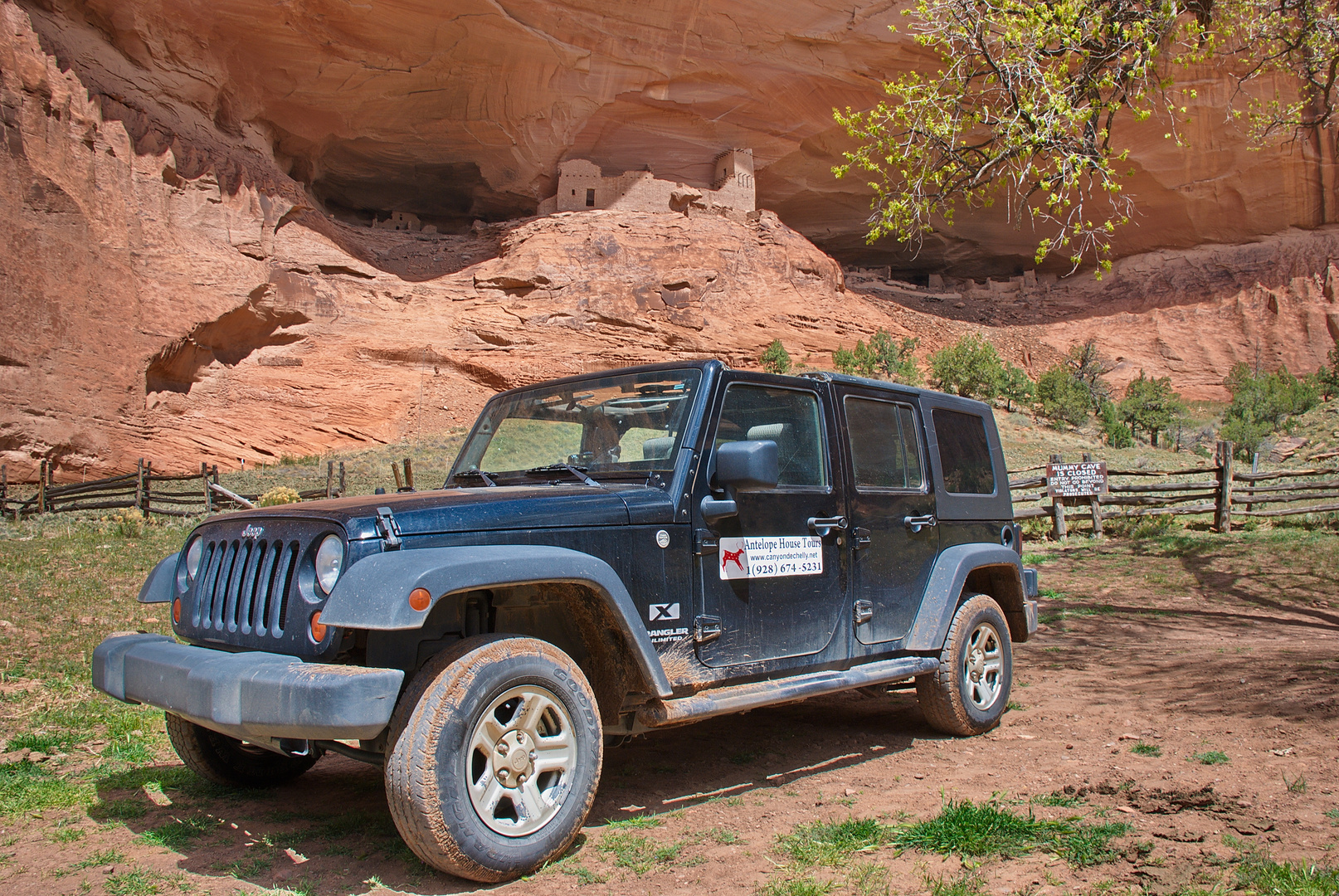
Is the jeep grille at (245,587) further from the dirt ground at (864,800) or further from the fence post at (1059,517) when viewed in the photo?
the fence post at (1059,517)

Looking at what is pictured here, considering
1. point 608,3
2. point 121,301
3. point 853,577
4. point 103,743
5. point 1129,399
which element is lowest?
point 103,743

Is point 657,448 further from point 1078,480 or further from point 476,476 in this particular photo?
point 1078,480

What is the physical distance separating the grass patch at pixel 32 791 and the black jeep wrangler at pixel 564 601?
1.86 feet

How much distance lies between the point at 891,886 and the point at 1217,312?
57.0 metres

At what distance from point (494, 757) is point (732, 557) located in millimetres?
1347

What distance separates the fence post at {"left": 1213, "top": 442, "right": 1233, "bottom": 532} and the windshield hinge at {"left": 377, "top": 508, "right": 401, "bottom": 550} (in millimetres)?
16585

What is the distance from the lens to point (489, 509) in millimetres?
3109

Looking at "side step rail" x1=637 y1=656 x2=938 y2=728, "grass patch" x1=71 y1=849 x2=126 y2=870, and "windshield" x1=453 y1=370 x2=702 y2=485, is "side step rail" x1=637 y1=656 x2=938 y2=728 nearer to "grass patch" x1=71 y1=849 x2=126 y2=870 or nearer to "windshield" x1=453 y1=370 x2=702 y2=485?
"windshield" x1=453 y1=370 x2=702 y2=485

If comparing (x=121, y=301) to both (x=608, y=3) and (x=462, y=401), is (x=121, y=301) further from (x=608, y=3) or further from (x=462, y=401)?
(x=608, y=3)

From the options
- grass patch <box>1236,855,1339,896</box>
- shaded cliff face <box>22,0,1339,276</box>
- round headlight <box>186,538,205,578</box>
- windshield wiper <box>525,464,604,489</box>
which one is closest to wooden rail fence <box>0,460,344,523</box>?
shaded cliff face <box>22,0,1339,276</box>

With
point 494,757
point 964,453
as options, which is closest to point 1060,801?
point 964,453

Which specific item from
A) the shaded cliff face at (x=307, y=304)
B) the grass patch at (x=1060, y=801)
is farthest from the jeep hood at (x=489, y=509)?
the shaded cliff face at (x=307, y=304)

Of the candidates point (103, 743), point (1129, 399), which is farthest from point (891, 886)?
Result: point (1129, 399)

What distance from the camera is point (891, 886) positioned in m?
2.82
